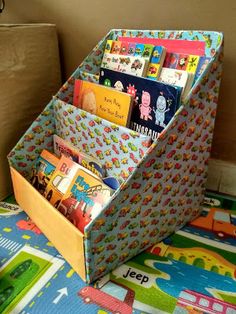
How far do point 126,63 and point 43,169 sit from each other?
0.40 metres

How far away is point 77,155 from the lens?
0.86m

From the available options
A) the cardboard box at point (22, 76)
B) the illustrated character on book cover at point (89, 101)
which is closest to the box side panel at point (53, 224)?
the cardboard box at point (22, 76)

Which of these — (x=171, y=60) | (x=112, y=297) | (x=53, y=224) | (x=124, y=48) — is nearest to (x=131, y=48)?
(x=124, y=48)

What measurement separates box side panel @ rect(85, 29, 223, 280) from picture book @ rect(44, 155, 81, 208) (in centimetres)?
20

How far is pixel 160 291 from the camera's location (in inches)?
27.0

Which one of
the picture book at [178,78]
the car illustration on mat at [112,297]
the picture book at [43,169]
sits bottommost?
the car illustration on mat at [112,297]

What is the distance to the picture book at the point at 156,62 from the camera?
78 centimetres

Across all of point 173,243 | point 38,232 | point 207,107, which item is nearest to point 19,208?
point 38,232

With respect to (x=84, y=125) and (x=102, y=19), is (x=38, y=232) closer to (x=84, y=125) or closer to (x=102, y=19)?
(x=84, y=125)

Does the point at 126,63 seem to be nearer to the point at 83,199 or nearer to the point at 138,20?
the point at 138,20

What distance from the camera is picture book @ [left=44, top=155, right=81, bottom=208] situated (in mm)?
815

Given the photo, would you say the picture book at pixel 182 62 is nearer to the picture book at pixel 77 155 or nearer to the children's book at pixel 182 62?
the children's book at pixel 182 62

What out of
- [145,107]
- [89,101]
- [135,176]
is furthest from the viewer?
[89,101]

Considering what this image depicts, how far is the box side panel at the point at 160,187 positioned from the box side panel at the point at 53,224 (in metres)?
0.03
